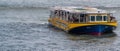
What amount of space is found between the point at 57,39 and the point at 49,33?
5.81 meters

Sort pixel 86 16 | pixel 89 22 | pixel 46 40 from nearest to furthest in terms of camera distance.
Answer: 1. pixel 46 40
2. pixel 89 22
3. pixel 86 16

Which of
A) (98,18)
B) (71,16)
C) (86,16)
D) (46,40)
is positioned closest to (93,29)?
(98,18)

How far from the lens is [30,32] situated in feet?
226

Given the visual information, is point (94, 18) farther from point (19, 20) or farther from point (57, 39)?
point (19, 20)

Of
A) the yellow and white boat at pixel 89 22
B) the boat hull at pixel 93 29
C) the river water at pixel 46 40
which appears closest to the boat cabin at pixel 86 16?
the yellow and white boat at pixel 89 22

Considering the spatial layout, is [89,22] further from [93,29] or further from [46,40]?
[46,40]

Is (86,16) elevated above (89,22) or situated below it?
above

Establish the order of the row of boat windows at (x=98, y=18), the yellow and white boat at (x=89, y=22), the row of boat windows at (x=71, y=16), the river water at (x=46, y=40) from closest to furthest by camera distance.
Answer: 1. the river water at (x=46, y=40)
2. the yellow and white boat at (x=89, y=22)
3. the row of boat windows at (x=98, y=18)
4. the row of boat windows at (x=71, y=16)

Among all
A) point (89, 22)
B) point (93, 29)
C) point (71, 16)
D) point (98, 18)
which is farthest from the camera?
point (71, 16)

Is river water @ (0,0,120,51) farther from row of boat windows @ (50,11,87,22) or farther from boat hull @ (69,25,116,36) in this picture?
row of boat windows @ (50,11,87,22)

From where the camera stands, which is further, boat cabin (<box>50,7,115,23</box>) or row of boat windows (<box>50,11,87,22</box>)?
row of boat windows (<box>50,11,87,22</box>)

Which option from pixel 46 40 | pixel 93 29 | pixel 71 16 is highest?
pixel 71 16

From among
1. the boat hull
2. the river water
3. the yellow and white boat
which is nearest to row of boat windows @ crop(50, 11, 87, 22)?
the yellow and white boat

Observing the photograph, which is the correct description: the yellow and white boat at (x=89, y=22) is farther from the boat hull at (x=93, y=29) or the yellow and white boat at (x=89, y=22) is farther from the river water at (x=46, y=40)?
the river water at (x=46, y=40)
